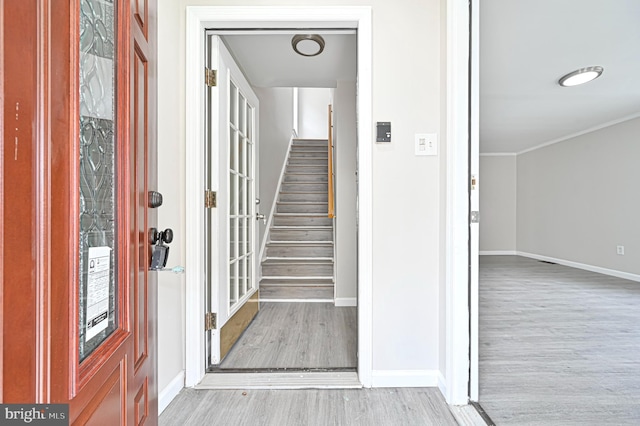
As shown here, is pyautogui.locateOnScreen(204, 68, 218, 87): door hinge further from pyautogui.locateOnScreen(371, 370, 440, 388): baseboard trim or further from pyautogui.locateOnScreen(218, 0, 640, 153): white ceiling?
pyautogui.locateOnScreen(371, 370, 440, 388): baseboard trim

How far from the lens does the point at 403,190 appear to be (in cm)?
164

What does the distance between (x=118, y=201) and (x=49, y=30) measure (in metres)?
0.36

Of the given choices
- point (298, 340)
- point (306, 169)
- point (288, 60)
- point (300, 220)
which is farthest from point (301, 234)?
point (288, 60)

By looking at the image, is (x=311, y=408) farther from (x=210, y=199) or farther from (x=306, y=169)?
(x=306, y=169)

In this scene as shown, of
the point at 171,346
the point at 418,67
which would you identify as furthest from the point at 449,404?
the point at 418,67

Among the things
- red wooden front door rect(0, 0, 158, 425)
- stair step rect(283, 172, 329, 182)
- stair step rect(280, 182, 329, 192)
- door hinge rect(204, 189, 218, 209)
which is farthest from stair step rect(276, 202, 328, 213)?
red wooden front door rect(0, 0, 158, 425)

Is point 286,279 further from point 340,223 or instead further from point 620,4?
point 620,4

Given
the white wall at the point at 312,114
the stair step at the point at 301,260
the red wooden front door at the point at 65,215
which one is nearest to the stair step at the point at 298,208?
the stair step at the point at 301,260

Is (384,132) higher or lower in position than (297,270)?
higher

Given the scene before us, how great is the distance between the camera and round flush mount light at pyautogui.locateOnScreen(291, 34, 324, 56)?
208 cm

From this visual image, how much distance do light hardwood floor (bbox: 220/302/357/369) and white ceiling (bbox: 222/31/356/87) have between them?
6.61 ft

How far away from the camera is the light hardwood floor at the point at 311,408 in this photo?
136 centimetres

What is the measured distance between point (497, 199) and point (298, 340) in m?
6.13

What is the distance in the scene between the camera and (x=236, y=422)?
4.46 ft
